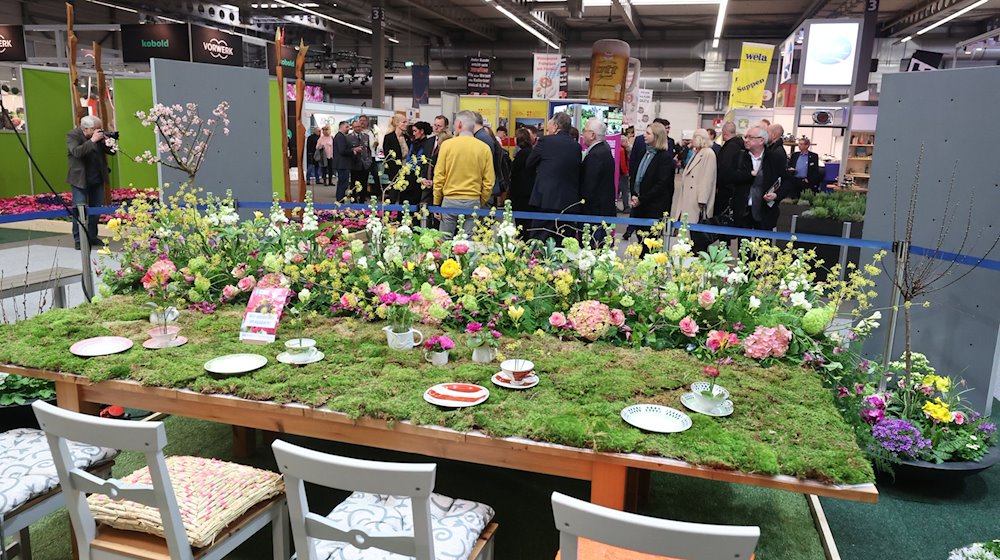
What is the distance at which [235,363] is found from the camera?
2340 millimetres

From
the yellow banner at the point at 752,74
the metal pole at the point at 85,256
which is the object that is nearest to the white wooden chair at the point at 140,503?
the metal pole at the point at 85,256

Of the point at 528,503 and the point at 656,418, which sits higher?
the point at 656,418

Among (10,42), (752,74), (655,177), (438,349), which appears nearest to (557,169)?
(655,177)

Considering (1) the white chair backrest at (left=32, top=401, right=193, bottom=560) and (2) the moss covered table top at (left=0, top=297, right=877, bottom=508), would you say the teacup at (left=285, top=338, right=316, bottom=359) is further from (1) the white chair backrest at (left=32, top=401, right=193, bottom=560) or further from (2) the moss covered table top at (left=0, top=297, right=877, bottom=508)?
(1) the white chair backrest at (left=32, top=401, right=193, bottom=560)

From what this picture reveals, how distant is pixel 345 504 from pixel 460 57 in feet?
68.0

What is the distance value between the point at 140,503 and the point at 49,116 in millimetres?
9648

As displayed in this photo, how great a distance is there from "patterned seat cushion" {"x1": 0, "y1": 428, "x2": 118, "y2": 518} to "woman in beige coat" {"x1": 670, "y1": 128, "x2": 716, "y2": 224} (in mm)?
5334

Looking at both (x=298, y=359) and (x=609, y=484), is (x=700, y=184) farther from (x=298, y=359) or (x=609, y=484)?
(x=609, y=484)

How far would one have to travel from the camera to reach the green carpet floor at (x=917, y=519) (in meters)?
2.61

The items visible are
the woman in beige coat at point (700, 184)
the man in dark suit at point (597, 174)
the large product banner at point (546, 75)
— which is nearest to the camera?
the man in dark suit at point (597, 174)

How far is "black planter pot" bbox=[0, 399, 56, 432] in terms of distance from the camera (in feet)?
9.95

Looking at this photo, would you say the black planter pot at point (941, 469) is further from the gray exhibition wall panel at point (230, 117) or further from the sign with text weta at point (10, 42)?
the sign with text weta at point (10, 42)

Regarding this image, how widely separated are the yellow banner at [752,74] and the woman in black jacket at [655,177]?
633 cm

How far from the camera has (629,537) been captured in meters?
1.24
